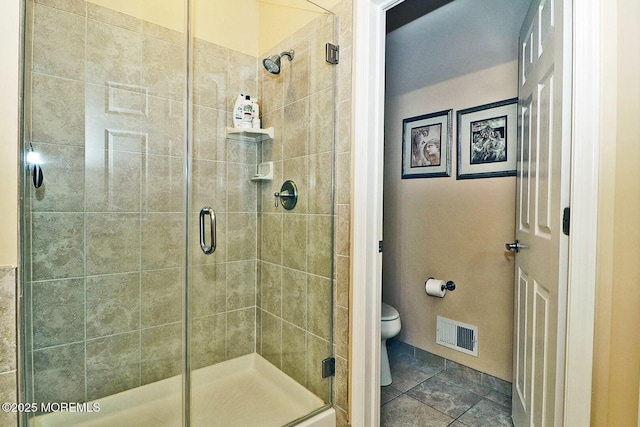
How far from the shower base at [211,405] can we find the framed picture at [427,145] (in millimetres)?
1664

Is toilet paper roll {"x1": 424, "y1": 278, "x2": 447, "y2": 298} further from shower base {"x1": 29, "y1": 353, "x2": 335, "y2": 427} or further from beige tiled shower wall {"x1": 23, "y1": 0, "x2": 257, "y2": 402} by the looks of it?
beige tiled shower wall {"x1": 23, "y1": 0, "x2": 257, "y2": 402}

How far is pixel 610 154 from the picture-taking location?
34.7 inches

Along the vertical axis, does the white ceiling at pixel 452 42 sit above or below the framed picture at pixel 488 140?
above

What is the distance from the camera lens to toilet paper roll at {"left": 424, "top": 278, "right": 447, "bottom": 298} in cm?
228

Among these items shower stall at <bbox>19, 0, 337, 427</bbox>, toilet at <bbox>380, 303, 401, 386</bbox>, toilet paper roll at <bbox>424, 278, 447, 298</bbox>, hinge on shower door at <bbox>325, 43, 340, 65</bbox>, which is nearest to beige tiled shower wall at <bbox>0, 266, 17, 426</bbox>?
shower stall at <bbox>19, 0, 337, 427</bbox>

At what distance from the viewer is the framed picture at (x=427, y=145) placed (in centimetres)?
234

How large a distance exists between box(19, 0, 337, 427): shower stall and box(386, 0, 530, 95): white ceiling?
108 centimetres

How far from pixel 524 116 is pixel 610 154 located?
0.84 m

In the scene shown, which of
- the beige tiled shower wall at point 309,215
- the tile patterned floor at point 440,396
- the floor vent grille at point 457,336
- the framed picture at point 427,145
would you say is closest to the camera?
the beige tiled shower wall at point 309,215

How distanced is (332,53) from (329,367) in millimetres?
1548

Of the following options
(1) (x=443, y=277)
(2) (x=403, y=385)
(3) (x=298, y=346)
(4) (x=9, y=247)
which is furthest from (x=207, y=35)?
(2) (x=403, y=385)

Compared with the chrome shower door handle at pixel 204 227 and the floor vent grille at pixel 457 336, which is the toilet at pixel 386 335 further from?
the chrome shower door handle at pixel 204 227

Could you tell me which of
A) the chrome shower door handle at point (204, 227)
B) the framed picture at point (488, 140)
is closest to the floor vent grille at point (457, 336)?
the framed picture at point (488, 140)

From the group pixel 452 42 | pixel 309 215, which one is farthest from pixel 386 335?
pixel 452 42
